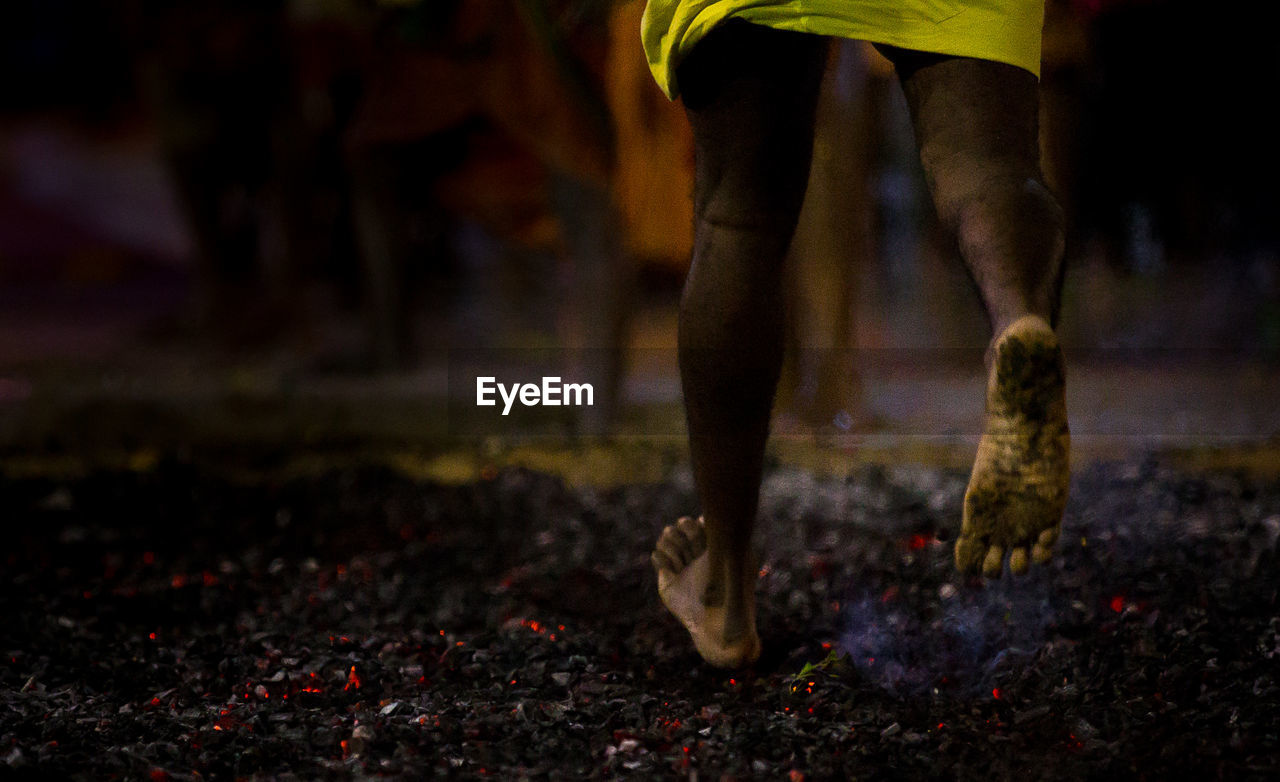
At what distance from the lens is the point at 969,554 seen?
45.9 inches

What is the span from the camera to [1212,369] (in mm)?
5145

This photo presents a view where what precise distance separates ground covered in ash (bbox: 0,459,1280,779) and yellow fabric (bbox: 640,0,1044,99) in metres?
0.77

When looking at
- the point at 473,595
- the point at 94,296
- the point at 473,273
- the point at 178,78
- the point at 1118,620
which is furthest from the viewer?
the point at 94,296

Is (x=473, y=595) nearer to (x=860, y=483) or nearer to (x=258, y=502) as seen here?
(x=258, y=502)

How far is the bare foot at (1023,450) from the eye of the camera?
3.67ft

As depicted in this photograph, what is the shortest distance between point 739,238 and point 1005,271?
345 mm

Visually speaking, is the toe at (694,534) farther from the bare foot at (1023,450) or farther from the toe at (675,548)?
the bare foot at (1023,450)

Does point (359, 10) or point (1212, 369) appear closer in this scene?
point (359, 10)

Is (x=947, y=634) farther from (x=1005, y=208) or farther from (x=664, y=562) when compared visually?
(x=1005, y=208)

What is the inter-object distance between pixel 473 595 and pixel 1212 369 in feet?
13.8

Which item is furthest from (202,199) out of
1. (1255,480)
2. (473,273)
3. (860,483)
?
(1255,480)
